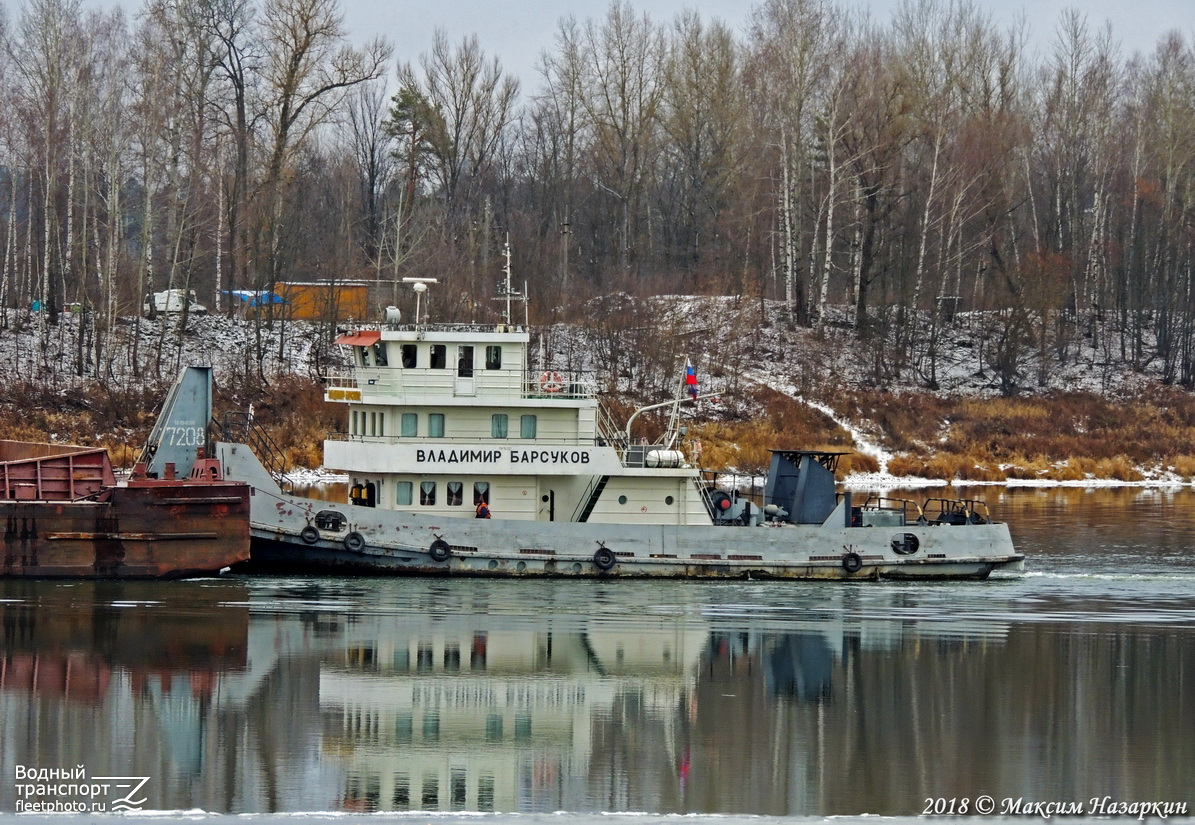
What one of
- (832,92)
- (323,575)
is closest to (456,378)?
(323,575)

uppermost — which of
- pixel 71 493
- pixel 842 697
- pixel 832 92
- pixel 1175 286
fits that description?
pixel 832 92

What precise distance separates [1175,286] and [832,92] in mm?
18411

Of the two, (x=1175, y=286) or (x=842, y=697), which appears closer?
(x=842, y=697)

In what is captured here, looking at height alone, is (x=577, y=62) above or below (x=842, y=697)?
above

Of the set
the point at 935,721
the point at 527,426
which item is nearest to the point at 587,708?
the point at 935,721

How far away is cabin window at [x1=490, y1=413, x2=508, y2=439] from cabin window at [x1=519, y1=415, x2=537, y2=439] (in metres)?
0.29

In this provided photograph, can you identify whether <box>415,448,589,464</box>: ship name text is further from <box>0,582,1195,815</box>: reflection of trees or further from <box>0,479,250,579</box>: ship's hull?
<box>0,582,1195,815</box>: reflection of trees

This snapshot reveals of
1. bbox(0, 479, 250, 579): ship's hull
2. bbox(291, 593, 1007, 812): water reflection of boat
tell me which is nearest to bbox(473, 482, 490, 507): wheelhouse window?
bbox(291, 593, 1007, 812): water reflection of boat

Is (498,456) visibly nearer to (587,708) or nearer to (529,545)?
(529,545)

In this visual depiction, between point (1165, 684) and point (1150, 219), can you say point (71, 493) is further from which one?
point (1150, 219)

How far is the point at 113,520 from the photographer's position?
2642 cm

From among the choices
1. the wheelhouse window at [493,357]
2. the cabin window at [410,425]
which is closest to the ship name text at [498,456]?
the cabin window at [410,425]

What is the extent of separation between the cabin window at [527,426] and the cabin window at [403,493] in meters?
2.31

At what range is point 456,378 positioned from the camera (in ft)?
93.2
